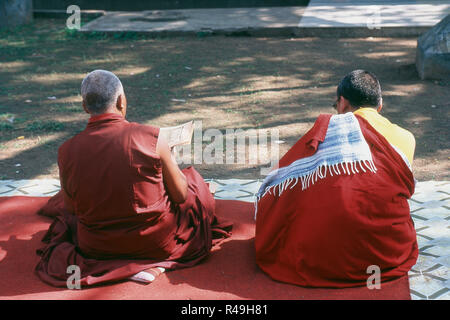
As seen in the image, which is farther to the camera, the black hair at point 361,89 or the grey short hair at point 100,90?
the black hair at point 361,89

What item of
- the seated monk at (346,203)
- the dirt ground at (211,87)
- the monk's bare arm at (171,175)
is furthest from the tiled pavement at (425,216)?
the monk's bare arm at (171,175)

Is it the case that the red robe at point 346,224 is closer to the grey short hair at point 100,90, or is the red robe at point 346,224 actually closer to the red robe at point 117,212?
the red robe at point 117,212

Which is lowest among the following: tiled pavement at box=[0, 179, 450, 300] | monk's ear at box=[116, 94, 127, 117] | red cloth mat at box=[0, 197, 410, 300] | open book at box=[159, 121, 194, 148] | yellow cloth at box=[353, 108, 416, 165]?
red cloth mat at box=[0, 197, 410, 300]

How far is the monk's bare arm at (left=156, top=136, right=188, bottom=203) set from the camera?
346 cm

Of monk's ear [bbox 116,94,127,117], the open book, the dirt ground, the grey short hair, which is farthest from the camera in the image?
the dirt ground

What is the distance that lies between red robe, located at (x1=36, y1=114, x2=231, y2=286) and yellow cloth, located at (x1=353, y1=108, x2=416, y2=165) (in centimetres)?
132

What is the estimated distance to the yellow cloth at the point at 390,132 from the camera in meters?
3.61

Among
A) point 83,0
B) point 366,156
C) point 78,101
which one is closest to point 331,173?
point 366,156

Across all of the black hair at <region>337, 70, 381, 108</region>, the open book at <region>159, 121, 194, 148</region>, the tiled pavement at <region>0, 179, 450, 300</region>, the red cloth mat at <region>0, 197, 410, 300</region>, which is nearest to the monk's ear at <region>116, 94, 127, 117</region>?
the open book at <region>159, 121, 194, 148</region>

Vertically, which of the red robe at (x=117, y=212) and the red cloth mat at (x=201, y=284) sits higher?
the red robe at (x=117, y=212)

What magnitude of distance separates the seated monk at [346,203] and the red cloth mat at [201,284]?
9 centimetres

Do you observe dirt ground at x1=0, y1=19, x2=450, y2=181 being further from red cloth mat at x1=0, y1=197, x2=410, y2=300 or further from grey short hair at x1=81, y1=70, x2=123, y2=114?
grey short hair at x1=81, y1=70, x2=123, y2=114

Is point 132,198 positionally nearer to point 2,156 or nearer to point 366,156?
point 366,156

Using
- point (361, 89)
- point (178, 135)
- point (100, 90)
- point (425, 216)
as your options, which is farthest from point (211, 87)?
point (100, 90)
